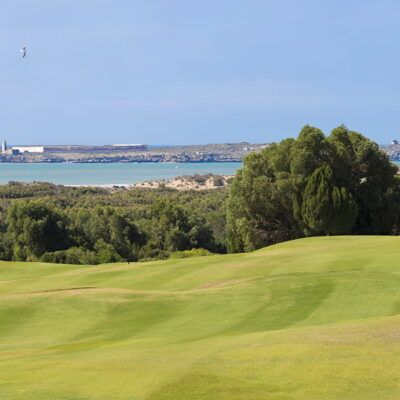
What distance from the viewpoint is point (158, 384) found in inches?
510

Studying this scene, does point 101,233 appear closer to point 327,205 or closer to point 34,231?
point 34,231

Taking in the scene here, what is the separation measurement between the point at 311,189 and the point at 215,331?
117 ft

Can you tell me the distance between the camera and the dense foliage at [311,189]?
55.6 meters

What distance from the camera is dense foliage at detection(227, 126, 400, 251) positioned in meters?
55.6

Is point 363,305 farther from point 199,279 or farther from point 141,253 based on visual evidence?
point 141,253

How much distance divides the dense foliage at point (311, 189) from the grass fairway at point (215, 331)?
18.6 meters

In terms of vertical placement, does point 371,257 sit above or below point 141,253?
above

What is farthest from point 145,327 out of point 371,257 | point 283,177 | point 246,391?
point 283,177

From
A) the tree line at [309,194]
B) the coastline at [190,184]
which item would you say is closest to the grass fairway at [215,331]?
the tree line at [309,194]

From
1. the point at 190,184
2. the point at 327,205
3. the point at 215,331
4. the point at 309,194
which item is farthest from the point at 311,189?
the point at 190,184

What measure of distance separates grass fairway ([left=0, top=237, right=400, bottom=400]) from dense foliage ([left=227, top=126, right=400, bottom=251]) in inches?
733

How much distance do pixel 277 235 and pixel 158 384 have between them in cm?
4678

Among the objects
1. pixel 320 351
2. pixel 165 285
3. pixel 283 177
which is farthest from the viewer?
pixel 283 177

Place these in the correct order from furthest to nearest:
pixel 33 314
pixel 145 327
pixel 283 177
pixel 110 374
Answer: pixel 283 177
pixel 33 314
pixel 145 327
pixel 110 374
